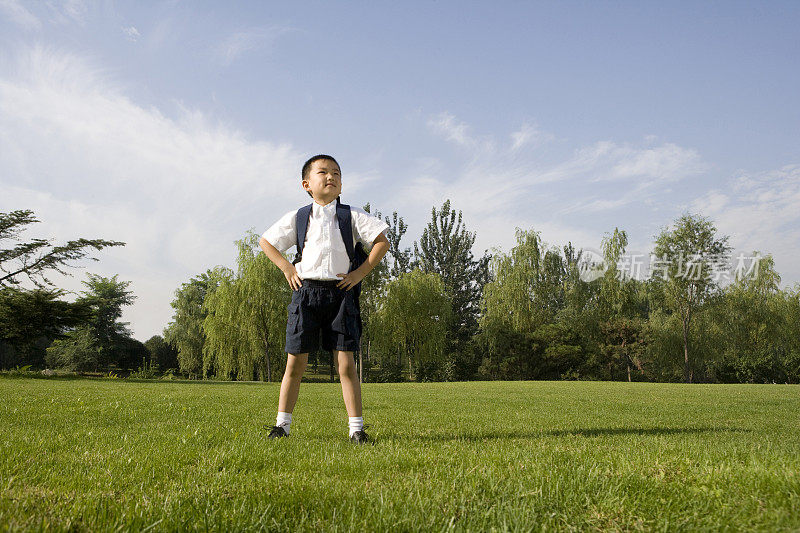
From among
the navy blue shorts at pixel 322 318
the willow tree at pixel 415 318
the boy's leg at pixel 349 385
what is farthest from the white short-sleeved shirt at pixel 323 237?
the willow tree at pixel 415 318

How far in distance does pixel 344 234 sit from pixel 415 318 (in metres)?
29.5

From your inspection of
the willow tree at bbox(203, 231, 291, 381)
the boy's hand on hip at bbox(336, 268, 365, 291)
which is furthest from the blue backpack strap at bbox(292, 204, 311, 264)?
the willow tree at bbox(203, 231, 291, 381)

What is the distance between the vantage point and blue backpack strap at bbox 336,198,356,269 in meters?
4.17

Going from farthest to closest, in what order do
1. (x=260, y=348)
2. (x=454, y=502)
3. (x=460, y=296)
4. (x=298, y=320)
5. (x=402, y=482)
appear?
(x=460, y=296) → (x=260, y=348) → (x=298, y=320) → (x=402, y=482) → (x=454, y=502)

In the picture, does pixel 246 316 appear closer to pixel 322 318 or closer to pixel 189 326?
pixel 189 326

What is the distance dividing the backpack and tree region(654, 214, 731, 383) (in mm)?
36005

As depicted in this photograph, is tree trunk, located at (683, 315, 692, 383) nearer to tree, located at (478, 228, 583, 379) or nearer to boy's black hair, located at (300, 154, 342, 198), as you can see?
tree, located at (478, 228, 583, 379)

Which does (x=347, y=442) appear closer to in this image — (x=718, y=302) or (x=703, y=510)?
(x=703, y=510)

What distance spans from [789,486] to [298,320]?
3.15 m

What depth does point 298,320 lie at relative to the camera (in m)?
4.02

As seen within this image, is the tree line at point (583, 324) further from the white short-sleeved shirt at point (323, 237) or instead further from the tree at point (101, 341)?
the white short-sleeved shirt at point (323, 237)

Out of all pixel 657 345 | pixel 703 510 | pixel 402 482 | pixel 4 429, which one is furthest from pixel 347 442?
pixel 657 345

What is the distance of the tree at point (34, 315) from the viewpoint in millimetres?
22766

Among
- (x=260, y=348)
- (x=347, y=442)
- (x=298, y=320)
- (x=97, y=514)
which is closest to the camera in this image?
(x=97, y=514)
